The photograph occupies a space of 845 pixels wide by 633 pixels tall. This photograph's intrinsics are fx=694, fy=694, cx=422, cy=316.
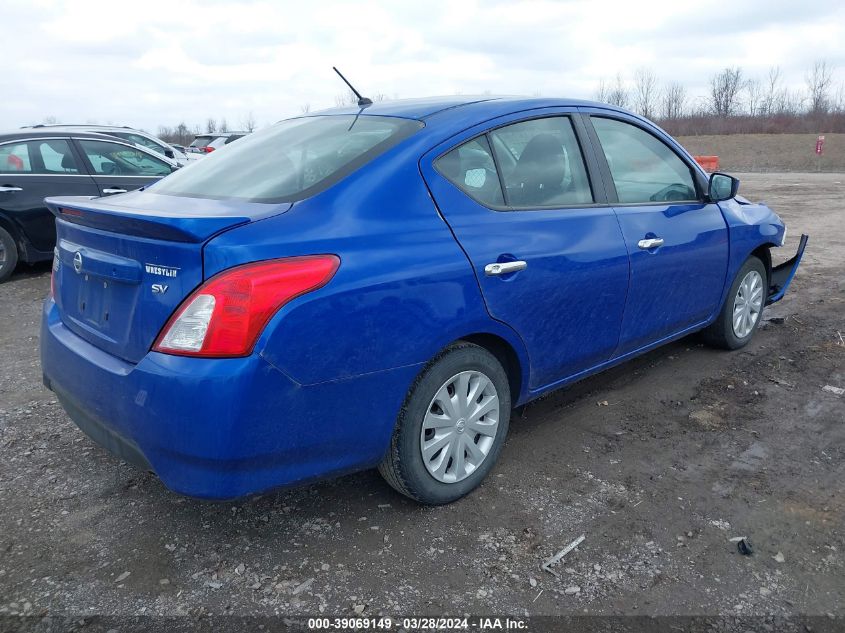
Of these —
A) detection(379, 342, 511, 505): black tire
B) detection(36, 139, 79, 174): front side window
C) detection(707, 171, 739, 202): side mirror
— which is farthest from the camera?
detection(36, 139, 79, 174): front side window

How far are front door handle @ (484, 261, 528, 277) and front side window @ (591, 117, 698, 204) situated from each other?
39.5 inches

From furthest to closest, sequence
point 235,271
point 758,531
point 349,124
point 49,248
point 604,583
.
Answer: point 49,248
point 349,124
point 758,531
point 604,583
point 235,271

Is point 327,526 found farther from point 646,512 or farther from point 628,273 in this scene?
point 628,273

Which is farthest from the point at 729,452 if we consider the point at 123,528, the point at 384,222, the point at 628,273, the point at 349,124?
the point at 123,528

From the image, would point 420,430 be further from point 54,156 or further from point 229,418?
point 54,156

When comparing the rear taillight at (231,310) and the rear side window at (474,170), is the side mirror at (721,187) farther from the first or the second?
the rear taillight at (231,310)

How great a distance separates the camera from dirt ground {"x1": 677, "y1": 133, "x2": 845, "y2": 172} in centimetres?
3656

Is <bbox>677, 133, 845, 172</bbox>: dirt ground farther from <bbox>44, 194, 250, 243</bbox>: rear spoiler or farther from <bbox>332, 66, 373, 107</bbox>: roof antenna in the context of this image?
<bbox>44, 194, 250, 243</bbox>: rear spoiler

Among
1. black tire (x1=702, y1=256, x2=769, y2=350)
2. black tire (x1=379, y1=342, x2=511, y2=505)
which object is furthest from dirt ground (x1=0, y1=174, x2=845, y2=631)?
black tire (x1=702, y1=256, x2=769, y2=350)

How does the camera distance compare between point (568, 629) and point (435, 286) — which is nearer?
point (568, 629)

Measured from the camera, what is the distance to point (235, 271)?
2234mm

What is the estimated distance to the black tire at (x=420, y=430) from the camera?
2705mm

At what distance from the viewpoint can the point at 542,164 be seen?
10.9 ft

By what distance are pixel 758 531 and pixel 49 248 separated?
296 inches
